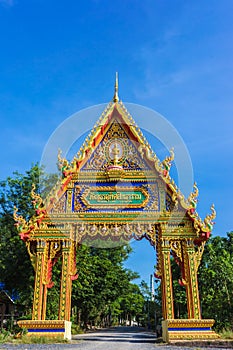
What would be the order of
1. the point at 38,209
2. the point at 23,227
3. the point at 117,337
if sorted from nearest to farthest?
the point at 23,227
the point at 38,209
the point at 117,337

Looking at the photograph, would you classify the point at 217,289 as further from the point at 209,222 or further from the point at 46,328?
the point at 46,328

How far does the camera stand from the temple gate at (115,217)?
11.7m

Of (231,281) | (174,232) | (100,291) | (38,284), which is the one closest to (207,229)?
(174,232)

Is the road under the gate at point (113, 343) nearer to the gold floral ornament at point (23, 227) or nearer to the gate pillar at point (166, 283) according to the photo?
the gate pillar at point (166, 283)

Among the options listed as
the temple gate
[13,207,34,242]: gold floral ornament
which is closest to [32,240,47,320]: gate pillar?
the temple gate

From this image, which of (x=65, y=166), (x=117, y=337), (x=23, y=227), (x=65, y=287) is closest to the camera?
(x=65, y=287)

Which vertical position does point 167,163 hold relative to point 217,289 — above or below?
above

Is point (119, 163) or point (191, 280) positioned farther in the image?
point (119, 163)

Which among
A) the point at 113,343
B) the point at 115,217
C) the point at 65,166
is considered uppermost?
the point at 65,166

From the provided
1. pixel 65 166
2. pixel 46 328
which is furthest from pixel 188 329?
pixel 65 166

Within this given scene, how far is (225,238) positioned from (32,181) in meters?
17.7

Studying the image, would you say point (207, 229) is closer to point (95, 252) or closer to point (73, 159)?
point (73, 159)

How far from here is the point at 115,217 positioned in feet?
40.2

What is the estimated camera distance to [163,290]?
11602 mm
